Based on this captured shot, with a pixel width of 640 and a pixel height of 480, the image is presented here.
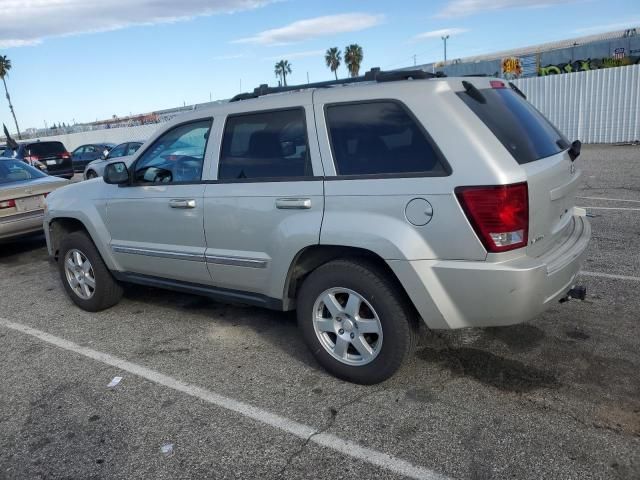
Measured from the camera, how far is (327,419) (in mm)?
Result: 3230

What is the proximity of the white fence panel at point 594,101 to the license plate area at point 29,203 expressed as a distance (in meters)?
16.6

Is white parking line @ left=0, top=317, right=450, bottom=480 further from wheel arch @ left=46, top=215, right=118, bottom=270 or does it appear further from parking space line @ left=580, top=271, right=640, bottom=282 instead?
parking space line @ left=580, top=271, right=640, bottom=282

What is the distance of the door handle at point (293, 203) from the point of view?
350 centimetres

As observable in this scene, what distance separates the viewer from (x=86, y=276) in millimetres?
5289

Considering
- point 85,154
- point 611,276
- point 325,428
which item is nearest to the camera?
point 325,428

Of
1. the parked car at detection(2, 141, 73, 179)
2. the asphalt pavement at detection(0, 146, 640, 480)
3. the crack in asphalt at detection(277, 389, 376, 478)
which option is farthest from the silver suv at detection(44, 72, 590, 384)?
the parked car at detection(2, 141, 73, 179)

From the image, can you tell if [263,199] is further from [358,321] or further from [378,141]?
[358,321]

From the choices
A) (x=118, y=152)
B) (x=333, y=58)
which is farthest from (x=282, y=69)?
(x=118, y=152)

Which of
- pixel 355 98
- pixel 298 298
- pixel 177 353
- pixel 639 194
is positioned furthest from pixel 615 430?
pixel 639 194

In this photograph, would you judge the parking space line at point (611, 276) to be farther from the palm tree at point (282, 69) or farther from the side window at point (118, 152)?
the palm tree at point (282, 69)

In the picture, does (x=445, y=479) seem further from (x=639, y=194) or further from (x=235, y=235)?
(x=639, y=194)

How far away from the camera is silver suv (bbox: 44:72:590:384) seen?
3008mm

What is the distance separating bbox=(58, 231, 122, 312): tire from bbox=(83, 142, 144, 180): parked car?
42.7 ft

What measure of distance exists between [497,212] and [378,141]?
86cm
